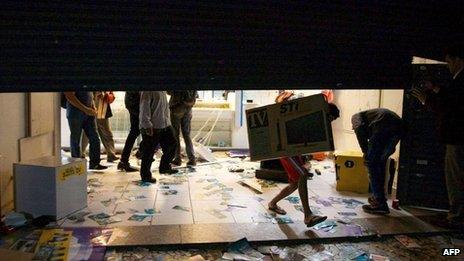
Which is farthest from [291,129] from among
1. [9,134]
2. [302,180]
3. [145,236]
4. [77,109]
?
[77,109]

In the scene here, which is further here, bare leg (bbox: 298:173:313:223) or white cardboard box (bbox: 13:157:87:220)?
bare leg (bbox: 298:173:313:223)

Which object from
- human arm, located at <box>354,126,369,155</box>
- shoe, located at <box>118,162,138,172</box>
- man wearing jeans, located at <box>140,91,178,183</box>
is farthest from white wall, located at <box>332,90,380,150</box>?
shoe, located at <box>118,162,138,172</box>

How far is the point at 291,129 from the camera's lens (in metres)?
3.55

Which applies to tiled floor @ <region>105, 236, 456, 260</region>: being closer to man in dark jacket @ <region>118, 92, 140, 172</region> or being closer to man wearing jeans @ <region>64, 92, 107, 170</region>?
man wearing jeans @ <region>64, 92, 107, 170</region>

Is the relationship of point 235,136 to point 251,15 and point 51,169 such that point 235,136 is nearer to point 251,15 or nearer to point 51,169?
point 51,169

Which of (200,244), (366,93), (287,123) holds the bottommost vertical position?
(200,244)

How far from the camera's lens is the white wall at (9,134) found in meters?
3.90

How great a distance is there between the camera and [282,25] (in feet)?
8.30

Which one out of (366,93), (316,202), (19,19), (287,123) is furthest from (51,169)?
(366,93)

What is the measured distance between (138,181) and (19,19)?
3.66m

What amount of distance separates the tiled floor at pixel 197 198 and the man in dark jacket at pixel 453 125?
0.57 m

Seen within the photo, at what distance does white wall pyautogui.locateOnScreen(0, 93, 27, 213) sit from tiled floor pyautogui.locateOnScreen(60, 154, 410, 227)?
2.29ft

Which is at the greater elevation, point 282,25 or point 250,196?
point 282,25

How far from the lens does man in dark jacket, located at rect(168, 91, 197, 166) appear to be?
21.1ft
